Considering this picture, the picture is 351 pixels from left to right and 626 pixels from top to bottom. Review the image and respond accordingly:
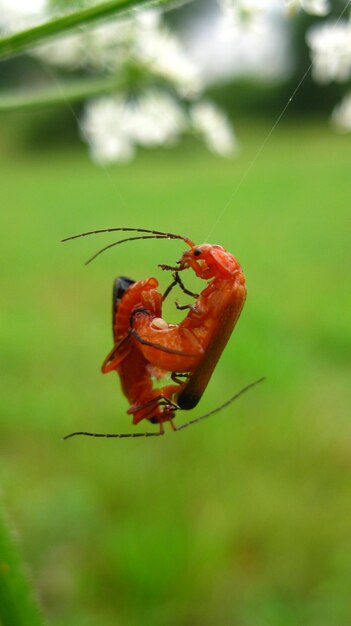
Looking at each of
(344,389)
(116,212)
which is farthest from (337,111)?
(116,212)

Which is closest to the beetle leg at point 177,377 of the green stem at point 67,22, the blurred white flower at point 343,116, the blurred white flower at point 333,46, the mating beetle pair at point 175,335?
the mating beetle pair at point 175,335

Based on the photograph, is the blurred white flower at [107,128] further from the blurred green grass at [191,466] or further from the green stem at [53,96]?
the blurred green grass at [191,466]

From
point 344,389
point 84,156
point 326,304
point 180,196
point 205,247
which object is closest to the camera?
point 205,247

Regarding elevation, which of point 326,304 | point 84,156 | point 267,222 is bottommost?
point 84,156

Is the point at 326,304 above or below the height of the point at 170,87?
below

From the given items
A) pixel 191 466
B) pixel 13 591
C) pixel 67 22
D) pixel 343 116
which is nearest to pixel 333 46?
pixel 343 116

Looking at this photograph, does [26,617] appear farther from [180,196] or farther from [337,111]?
[180,196]

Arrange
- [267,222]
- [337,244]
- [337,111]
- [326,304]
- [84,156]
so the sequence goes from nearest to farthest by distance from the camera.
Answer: [337,111]
[326,304]
[337,244]
[267,222]
[84,156]

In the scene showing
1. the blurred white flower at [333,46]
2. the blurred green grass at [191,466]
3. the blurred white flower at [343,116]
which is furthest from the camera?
the blurred green grass at [191,466]
